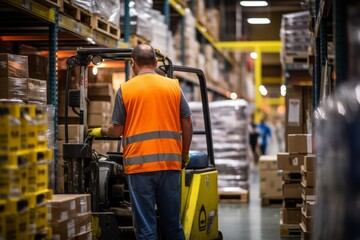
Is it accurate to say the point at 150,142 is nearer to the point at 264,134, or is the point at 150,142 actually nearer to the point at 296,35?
the point at 296,35

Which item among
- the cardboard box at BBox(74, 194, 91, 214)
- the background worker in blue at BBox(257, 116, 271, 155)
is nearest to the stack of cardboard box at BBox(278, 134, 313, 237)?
the cardboard box at BBox(74, 194, 91, 214)

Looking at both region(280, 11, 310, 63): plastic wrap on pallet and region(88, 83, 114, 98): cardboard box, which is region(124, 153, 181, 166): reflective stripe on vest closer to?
region(88, 83, 114, 98): cardboard box

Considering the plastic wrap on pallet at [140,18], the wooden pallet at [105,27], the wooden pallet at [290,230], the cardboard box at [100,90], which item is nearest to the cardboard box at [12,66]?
the wooden pallet at [105,27]

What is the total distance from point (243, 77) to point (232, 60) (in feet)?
16.0

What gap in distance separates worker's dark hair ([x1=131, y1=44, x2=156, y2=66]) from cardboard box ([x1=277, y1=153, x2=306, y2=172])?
3.60 meters

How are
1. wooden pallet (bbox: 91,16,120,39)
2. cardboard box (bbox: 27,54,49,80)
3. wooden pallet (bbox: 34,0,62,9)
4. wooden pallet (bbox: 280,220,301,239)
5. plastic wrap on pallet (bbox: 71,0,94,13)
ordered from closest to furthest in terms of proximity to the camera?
wooden pallet (bbox: 34,0,62,9) < cardboard box (bbox: 27,54,49,80) < plastic wrap on pallet (bbox: 71,0,94,13) < wooden pallet (bbox: 280,220,301,239) < wooden pallet (bbox: 91,16,120,39)

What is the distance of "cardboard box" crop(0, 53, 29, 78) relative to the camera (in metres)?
6.59

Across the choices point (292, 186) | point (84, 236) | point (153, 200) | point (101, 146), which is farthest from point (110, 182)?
point (292, 186)

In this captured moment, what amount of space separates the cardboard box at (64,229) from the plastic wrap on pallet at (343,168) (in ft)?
6.99

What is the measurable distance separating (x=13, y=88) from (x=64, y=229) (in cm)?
191

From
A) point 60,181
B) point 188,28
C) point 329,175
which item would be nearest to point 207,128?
point 60,181

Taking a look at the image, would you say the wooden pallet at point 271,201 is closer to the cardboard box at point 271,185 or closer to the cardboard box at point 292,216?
the cardboard box at point 271,185

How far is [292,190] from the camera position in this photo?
30.6 feet

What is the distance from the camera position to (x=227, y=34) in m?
32.1
